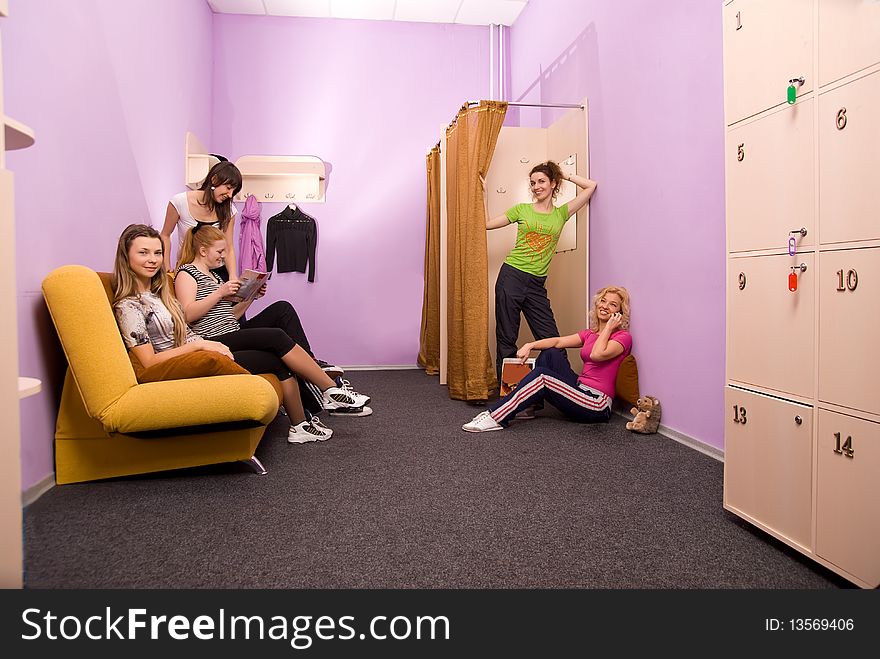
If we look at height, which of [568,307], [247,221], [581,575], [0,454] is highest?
[247,221]

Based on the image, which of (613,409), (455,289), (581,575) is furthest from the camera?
(455,289)

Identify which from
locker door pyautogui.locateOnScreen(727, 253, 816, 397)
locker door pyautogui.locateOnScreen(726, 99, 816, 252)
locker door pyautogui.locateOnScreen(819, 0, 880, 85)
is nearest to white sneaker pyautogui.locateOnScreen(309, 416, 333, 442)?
locker door pyautogui.locateOnScreen(727, 253, 816, 397)

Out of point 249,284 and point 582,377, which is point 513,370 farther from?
point 249,284

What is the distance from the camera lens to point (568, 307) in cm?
438

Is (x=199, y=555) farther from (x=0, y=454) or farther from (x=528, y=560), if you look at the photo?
(x=528, y=560)

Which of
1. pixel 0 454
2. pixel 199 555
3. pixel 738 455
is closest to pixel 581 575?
pixel 738 455

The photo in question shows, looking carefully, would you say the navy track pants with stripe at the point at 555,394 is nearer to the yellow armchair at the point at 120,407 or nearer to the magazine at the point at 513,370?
the magazine at the point at 513,370

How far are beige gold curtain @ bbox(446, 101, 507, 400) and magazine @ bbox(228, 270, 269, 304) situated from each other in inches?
51.6

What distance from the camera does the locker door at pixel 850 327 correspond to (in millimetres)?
1494

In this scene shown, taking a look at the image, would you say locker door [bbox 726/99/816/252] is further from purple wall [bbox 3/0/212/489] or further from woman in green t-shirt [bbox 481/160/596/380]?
purple wall [bbox 3/0/212/489]

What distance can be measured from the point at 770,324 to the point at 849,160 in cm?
47

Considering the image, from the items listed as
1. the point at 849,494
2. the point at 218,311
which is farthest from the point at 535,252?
the point at 849,494

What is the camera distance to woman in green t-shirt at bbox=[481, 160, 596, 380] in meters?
3.94
